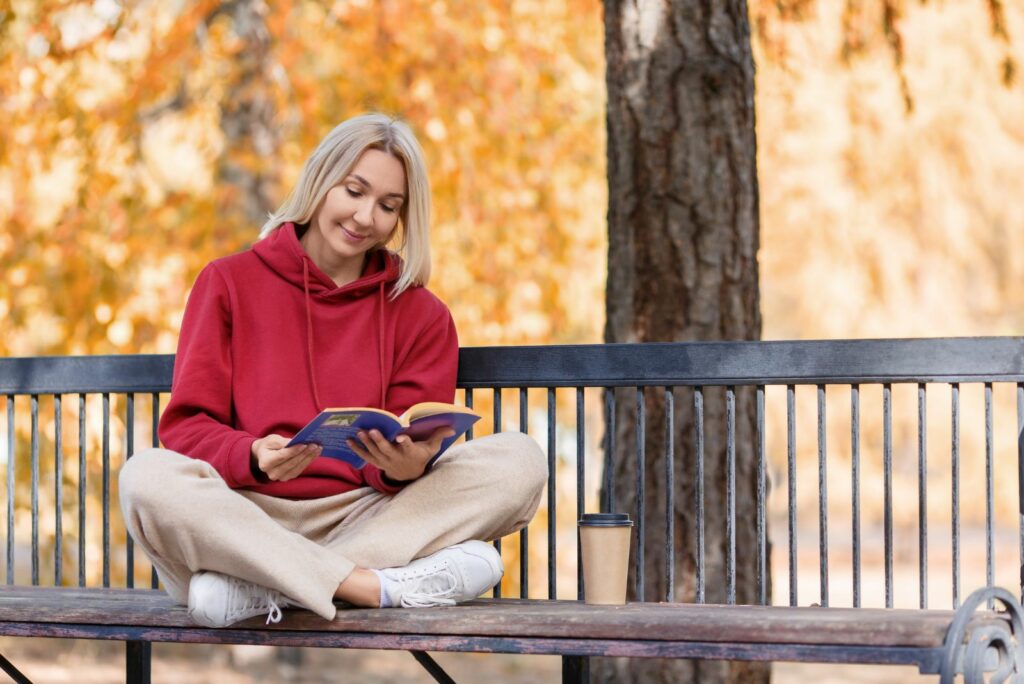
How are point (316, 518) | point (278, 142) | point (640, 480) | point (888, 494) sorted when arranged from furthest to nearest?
1. point (278, 142)
2. point (640, 480)
3. point (888, 494)
4. point (316, 518)

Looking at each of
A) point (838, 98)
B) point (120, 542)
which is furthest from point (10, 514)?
point (838, 98)

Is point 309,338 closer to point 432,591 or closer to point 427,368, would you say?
point 427,368

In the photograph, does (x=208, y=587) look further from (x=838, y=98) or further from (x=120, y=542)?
(x=838, y=98)

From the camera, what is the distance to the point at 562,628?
2438 mm

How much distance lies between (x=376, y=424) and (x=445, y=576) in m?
0.38

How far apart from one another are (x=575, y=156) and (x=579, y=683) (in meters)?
4.67

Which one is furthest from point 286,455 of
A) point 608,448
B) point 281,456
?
point 608,448

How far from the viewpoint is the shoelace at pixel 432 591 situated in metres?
2.64

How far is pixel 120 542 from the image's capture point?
21.4ft

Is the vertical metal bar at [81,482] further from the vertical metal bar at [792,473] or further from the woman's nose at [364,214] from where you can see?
the vertical metal bar at [792,473]

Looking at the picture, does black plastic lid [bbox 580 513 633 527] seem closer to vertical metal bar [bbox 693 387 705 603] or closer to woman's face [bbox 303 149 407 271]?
vertical metal bar [bbox 693 387 705 603]

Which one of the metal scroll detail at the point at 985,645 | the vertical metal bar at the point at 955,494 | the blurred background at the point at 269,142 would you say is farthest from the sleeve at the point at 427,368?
the blurred background at the point at 269,142

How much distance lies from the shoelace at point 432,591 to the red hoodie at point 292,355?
216mm

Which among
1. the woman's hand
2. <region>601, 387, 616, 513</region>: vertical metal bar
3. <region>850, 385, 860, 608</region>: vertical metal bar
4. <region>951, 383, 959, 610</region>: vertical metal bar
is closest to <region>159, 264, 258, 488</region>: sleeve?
the woman's hand
